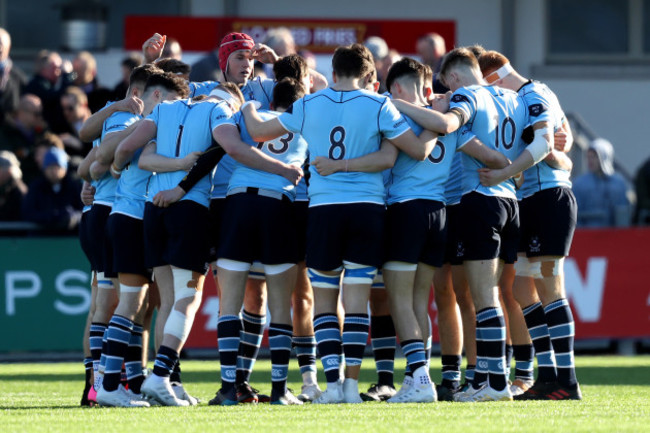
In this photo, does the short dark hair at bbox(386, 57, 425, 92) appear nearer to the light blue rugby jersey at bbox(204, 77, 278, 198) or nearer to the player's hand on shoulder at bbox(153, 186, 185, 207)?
the light blue rugby jersey at bbox(204, 77, 278, 198)

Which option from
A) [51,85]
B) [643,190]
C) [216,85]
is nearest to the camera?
[216,85]

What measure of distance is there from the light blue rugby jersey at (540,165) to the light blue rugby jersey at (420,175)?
0.77 m

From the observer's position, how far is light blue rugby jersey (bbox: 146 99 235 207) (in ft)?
29.0

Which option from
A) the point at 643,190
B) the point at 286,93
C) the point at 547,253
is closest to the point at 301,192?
the point at 286,93

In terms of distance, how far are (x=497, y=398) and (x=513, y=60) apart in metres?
12.2

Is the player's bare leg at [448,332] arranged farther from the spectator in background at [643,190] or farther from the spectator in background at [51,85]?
the spectator in background at [51,85]

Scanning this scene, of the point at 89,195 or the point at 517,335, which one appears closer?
the point at 517,335

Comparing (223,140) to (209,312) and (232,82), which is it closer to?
(232,82)

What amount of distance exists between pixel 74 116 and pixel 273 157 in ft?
23.6

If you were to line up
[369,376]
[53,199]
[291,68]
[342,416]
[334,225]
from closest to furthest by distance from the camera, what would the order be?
1. [342,416]
2. [334,225]
3. [291,68]
4. [369,376]
5. [53,199]

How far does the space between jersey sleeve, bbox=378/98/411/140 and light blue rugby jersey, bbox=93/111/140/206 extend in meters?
1.83

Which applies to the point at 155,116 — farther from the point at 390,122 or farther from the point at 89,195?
the point at 390,122

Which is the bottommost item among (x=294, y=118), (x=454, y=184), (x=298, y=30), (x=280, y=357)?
(x=280, y=357)

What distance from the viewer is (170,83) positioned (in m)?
9.20
